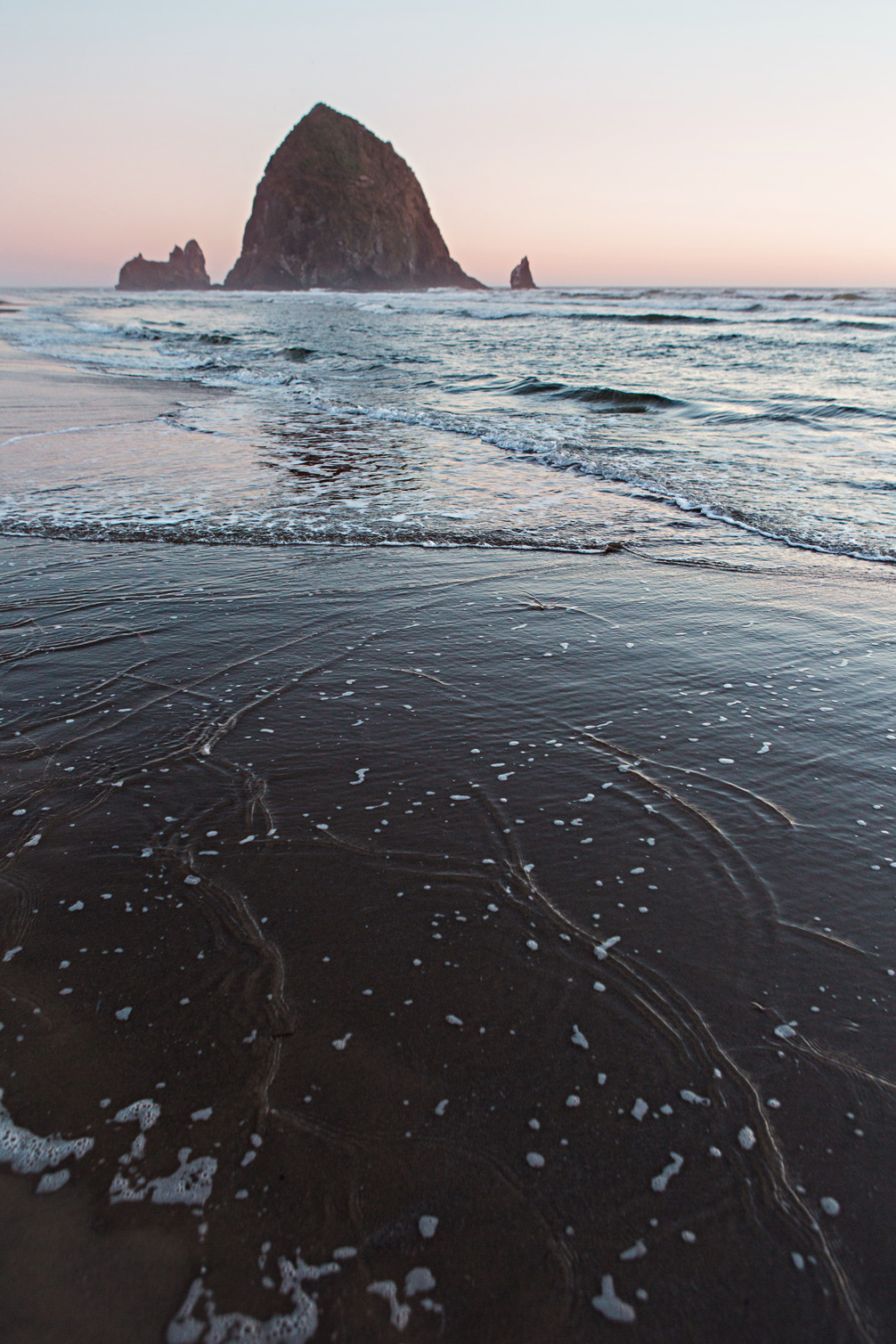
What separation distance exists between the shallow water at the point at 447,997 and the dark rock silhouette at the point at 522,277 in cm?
17137

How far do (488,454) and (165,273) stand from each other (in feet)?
730

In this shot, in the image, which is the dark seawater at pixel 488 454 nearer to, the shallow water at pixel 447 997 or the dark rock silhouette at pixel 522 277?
the shallow water at pixel 447 997

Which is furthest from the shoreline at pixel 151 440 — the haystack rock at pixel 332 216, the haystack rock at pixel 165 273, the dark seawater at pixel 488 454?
the haystack rock at pixel 165 273

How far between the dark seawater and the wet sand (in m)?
3.21

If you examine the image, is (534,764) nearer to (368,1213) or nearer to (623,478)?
(368,1213)

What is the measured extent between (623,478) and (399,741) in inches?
272

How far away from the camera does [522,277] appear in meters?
155

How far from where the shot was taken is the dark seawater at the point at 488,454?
727 cm

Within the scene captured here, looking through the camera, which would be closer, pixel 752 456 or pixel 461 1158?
pixel 461 1158

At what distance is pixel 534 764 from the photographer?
11.4ft

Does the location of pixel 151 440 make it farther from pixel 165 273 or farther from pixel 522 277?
pixel 165 273

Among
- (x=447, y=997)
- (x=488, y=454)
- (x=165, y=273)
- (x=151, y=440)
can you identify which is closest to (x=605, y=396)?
(x=488, y=454)

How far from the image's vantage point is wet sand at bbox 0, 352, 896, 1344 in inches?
63.0

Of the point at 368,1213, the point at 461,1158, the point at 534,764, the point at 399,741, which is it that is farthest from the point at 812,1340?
the point at 399,741
